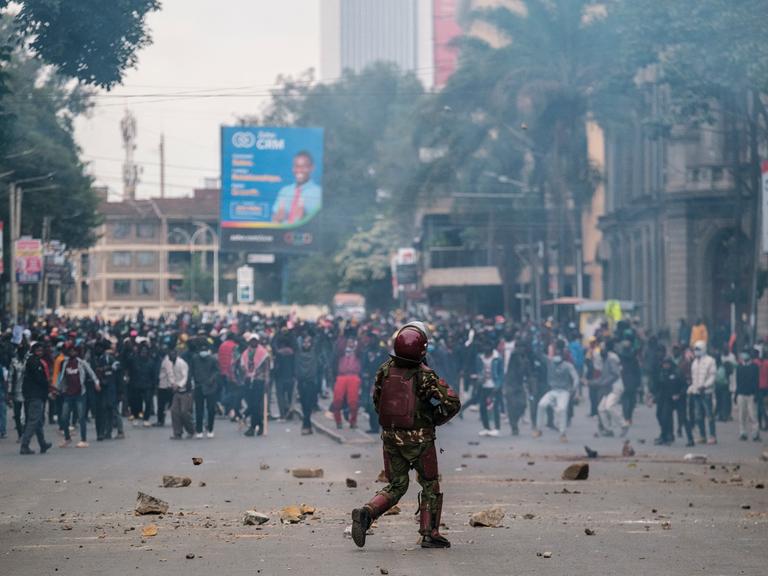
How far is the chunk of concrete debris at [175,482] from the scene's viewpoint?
15.8m

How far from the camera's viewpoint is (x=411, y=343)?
408 inches

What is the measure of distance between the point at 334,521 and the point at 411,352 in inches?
103

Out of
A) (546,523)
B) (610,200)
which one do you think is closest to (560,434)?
(546,523)

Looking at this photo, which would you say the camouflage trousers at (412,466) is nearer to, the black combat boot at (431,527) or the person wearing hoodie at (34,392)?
the black combat boot at (431,527)

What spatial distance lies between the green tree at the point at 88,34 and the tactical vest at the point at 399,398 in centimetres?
1267

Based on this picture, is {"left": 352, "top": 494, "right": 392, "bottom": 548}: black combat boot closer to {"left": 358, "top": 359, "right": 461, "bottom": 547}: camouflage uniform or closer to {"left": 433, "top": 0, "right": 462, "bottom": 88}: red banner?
{"left": 358, "top": 359, "right": 461, "bottom": 547}: camouflage uniform

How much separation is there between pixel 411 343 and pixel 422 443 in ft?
2.35

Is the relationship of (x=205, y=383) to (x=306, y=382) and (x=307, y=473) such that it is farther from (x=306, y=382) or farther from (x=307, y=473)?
(x=307, y=473)

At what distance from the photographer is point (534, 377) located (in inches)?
1027

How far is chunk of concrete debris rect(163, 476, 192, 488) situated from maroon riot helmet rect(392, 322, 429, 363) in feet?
19.6

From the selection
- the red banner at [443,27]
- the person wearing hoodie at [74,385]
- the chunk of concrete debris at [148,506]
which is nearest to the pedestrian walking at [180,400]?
the person wearing hoodie at [74,385]

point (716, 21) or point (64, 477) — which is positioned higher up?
point (716, 21)

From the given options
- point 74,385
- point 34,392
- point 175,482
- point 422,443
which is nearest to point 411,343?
point 422,443

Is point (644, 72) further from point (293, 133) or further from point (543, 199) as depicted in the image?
point (293, 133)
